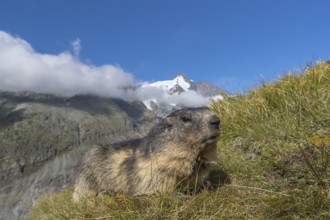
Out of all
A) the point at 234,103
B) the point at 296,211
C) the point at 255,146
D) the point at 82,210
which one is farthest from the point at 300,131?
the point at 82,210

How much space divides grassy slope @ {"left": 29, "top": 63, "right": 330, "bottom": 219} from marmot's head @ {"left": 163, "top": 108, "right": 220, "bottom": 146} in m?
0.84

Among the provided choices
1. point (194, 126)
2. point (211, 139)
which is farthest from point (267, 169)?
point (194, 126)

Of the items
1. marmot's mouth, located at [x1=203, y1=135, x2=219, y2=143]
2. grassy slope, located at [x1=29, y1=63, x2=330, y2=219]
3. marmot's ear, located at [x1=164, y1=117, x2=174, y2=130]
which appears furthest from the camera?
marmot's ear, located at [x1=164, y1=117, x2=174, y2=130]

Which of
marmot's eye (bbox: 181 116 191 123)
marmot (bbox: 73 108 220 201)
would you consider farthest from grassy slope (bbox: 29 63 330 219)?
marmot's eye (bbox: 181 116 191 123)

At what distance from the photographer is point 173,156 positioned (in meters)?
6.77

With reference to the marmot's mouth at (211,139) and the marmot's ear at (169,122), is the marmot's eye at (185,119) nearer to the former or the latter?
the marmot's ear at (169,122)

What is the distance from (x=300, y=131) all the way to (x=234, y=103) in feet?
10.6

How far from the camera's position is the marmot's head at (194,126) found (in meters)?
6.69

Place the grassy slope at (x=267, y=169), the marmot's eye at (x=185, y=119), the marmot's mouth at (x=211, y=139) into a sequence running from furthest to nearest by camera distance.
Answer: the marmot's eye at (x=185, y=119), the marmot's mouth at (x=211, y=139), the grassy slope at (x=267, y=169)

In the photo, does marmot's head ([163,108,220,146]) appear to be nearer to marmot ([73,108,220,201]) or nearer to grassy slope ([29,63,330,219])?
marmot ([73,108,220,201])

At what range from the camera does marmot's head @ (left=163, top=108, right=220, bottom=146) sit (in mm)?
6691

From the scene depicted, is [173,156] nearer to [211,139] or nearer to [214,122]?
[211,139]

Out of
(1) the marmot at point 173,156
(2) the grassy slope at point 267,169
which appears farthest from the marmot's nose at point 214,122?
(2) the grassy slope at point 267,169

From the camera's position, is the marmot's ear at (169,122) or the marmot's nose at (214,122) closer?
the marmot's nose at (214,122)
